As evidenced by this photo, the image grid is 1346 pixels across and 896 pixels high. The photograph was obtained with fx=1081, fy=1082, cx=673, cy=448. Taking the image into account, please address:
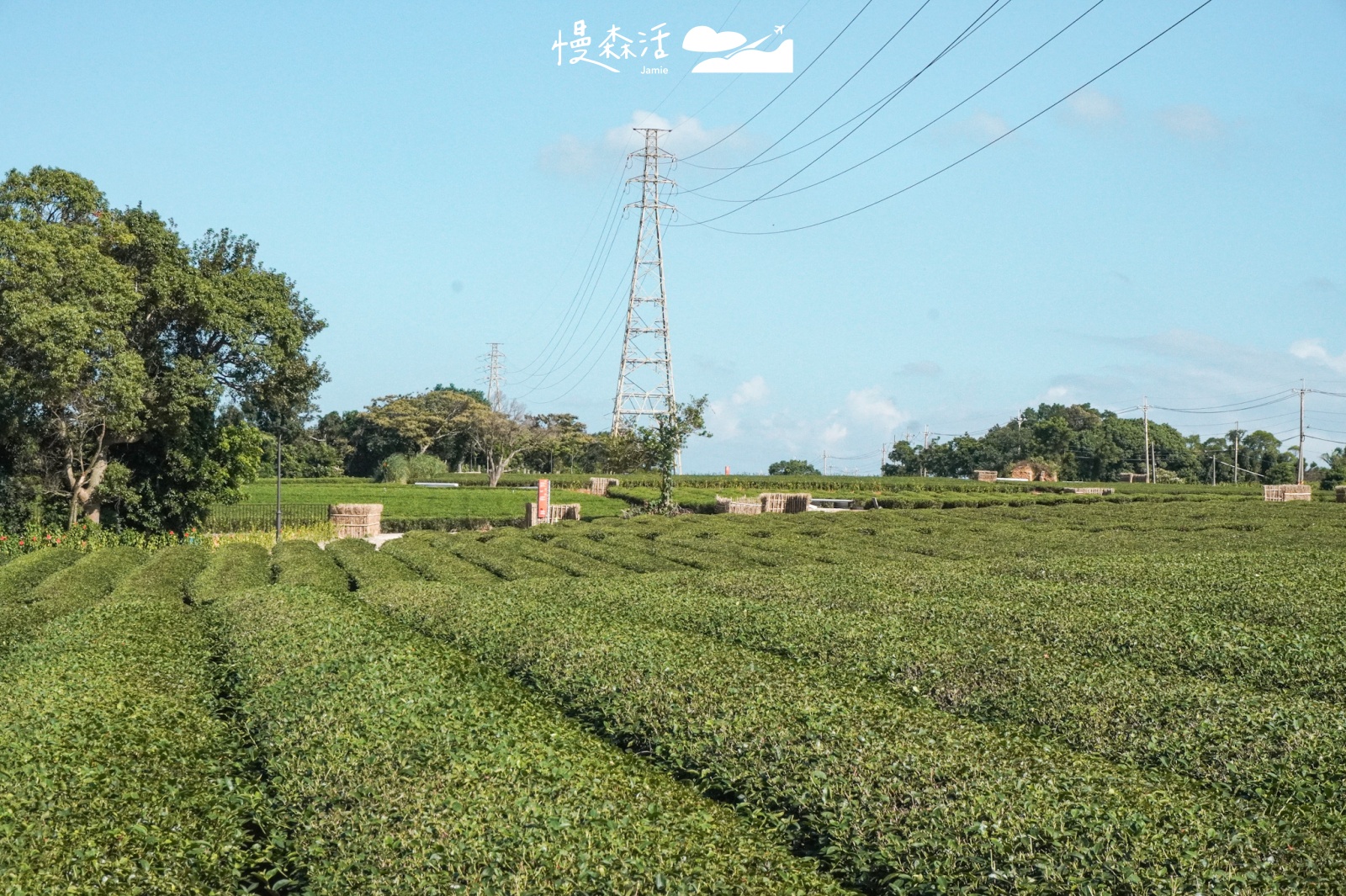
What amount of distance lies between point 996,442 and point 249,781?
76.9 metres

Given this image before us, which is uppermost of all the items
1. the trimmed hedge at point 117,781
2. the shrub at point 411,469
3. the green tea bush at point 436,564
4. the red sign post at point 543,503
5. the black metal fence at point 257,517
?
the shrub at point 411,469

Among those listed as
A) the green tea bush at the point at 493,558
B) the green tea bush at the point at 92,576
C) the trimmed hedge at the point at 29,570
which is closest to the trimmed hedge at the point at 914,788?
the green tea bush at the point at 493,558

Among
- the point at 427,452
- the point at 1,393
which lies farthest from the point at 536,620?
the point at 427,452

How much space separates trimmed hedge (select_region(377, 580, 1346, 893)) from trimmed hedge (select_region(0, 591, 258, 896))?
277cm

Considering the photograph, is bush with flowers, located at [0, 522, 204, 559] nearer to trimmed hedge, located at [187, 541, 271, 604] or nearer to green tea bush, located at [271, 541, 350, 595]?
trimmed hedge, located at [187, 541, 271, 604]

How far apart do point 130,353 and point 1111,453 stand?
216 feet

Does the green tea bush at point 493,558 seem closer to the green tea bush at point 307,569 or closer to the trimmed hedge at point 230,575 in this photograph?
the green tea bush at point 307,569

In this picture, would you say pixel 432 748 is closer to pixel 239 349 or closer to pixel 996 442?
pixel 239 349

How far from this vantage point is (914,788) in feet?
20.1

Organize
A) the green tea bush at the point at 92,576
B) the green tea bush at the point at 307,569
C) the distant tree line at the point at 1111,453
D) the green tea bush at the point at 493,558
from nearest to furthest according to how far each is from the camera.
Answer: the green tea bush at the point at 92,576 < the green tea bush at the point at 307,569 < the green tea bush at the point at 493,558 < the distant tree line at the point at 1111,453

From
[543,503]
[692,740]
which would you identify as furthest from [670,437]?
[692,740]

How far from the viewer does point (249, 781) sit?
7.08m

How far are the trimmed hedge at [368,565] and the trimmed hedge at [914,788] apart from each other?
8.72 metres

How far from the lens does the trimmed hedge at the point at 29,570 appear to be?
16.8 metres
